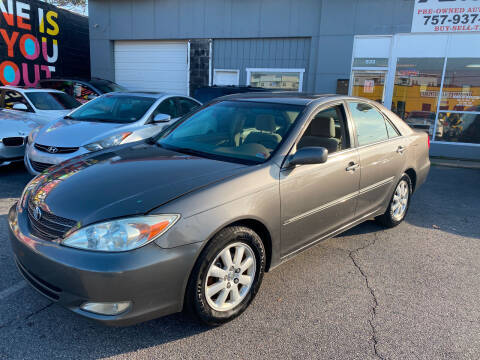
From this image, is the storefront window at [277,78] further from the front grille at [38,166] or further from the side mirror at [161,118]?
the front grille at [38,166]

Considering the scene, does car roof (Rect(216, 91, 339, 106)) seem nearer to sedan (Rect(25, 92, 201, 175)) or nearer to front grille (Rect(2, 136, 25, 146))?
sedan (Rect(25, 92, 201, 175))

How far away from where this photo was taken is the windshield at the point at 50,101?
7.95m

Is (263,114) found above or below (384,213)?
above

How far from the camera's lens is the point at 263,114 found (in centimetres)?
357

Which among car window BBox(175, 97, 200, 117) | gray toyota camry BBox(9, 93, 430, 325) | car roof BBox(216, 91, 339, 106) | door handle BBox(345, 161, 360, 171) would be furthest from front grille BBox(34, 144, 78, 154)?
door handle BBox(345, 161, 360, 171)

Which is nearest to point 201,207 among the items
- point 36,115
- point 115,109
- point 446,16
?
point 115,109

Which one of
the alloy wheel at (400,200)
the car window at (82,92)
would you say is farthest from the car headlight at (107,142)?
the car window at (82,92)

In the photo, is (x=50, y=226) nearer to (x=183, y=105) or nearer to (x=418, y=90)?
(x=183, y=105)

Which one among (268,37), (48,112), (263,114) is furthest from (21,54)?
(263,114)

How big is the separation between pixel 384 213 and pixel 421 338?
211 centimetres

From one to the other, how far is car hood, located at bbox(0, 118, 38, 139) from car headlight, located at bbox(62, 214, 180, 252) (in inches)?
197

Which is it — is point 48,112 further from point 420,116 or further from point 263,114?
point 420,116

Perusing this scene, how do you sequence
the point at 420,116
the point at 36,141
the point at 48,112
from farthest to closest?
the point at 420,116, the point at 48,112, the point at 36,141

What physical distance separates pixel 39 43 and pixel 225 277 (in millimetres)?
15030
